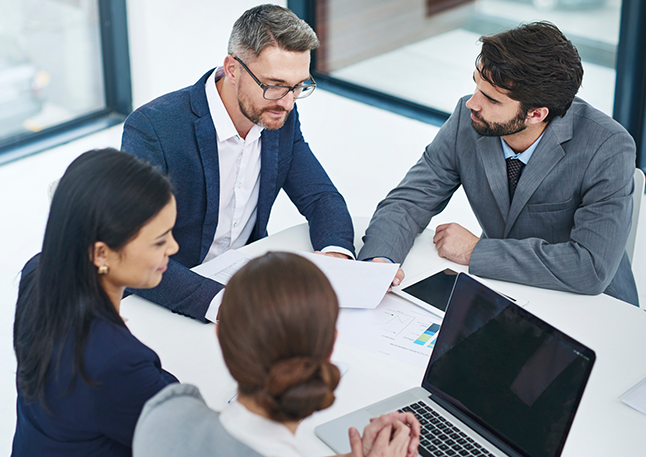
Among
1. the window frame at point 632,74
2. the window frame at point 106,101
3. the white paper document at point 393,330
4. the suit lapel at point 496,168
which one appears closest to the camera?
the white paper document at point 393,330

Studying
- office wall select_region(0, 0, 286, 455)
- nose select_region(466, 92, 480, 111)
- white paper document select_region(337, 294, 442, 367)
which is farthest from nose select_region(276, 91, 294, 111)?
office wall select_region(0, 0, 286, 455)

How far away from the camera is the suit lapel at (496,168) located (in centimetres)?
196

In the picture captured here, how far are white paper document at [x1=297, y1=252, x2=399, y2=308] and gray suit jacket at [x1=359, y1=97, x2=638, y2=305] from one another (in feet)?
0.38

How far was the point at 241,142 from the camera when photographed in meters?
1.98

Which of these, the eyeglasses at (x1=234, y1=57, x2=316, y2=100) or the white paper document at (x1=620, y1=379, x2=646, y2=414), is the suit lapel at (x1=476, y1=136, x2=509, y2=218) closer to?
the eyeglasses at (x1=234, y1=57, x2=316, y2=100)

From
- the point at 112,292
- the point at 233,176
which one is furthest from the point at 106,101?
the point at 112,292

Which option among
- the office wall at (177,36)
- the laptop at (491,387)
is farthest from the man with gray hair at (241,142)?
the office wall at (177,36)

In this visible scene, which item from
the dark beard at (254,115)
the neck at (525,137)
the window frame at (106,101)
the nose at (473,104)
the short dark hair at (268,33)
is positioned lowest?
the window frame at (106,101)

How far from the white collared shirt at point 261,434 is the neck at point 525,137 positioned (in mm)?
1310

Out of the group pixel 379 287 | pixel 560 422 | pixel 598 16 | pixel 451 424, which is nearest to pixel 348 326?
pixel 379 287

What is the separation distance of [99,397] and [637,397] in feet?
3.32

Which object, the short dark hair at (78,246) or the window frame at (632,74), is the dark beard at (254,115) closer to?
the short dark hair at (78,246)

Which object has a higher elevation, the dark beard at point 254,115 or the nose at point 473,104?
Answer: the nose at point 473,104

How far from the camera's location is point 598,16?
2951mm
